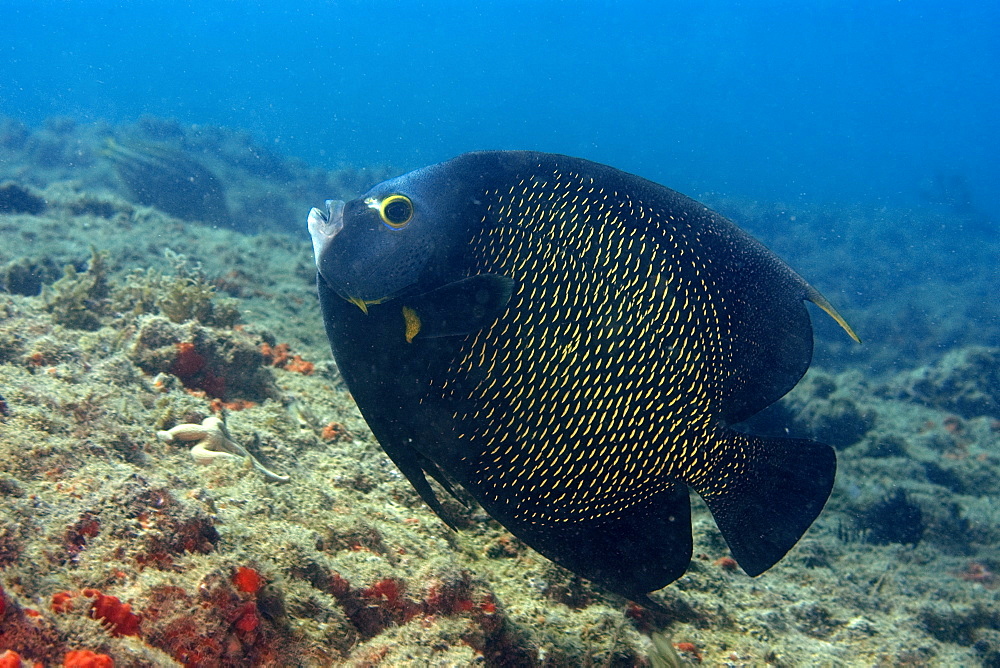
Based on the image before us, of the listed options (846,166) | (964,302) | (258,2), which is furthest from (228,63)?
(964,302)

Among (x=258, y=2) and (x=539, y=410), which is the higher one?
(x=258, y=2)

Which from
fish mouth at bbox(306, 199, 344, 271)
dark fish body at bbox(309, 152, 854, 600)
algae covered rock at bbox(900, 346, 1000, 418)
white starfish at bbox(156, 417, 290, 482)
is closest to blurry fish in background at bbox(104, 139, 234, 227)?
white starfish at bbox(156, 417, 290, 482)

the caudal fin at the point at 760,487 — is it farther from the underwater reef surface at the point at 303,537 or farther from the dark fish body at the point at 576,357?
the underwater reef surface at the point at 303,537

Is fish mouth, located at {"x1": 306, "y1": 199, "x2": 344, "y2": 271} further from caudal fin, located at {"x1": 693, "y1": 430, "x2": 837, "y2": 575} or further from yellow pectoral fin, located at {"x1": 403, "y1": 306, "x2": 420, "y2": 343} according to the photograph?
caudal fin, located at {"x1": 693, "y1": 430, "x2": 837, "y2": 575}

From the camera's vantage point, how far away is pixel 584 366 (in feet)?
5.13

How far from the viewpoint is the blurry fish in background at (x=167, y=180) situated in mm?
13812

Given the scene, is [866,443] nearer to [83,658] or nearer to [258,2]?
[83,658]

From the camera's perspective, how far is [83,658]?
1.12 m

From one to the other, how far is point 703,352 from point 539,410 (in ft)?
1.87

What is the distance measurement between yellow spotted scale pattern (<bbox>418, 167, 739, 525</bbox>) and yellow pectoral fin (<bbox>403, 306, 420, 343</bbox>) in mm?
157

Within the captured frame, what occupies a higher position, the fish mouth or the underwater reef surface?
the fish mouth

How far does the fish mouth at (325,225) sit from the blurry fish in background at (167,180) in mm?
14888

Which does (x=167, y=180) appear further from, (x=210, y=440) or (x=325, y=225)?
(x=325, y=225)

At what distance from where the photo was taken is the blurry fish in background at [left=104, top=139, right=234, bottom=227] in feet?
45.3
